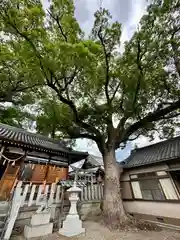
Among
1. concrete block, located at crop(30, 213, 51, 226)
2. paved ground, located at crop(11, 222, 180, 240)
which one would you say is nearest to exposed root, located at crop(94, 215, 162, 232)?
paved ground, located at crop(11, 222, 180, 240)

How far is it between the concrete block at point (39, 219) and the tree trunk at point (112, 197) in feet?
9.09

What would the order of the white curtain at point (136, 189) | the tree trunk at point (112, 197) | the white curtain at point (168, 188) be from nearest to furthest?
the tree trunk at point (112, 197) → the white curtain at point (168, 188) → the white curtain at point (136, 189)

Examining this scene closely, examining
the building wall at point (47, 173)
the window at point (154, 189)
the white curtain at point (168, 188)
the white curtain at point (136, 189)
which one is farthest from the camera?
the building wall at point (47, 173)

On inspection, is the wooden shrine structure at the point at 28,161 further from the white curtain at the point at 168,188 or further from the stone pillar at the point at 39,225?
the white curtain at the point at 168,188

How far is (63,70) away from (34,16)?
2.60m

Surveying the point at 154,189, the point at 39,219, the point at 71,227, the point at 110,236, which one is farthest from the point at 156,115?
the point at 39,219

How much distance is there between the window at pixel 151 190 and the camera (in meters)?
7.26

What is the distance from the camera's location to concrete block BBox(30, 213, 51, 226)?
4.41m

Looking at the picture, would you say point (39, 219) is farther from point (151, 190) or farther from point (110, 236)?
point (151, 190)

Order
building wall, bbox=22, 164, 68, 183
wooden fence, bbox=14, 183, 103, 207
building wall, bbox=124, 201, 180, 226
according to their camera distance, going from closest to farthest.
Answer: wooden fence, bbox=14, 183, 103, 207 < building wall, bbox=124, 201, 180, 226 < building wall, bbox=22, 164, 68, 183

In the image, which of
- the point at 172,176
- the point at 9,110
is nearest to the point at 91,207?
the point at 172,176

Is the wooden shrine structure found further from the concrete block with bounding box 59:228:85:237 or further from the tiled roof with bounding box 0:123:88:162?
the concrete block with bounding box 59:228:85:237

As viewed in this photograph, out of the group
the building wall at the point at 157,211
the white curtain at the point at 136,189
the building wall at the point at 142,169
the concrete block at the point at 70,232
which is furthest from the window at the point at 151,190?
the concrete block at the point at 70,232

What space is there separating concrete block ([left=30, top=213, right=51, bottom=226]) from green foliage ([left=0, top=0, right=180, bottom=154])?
4.52 meters
